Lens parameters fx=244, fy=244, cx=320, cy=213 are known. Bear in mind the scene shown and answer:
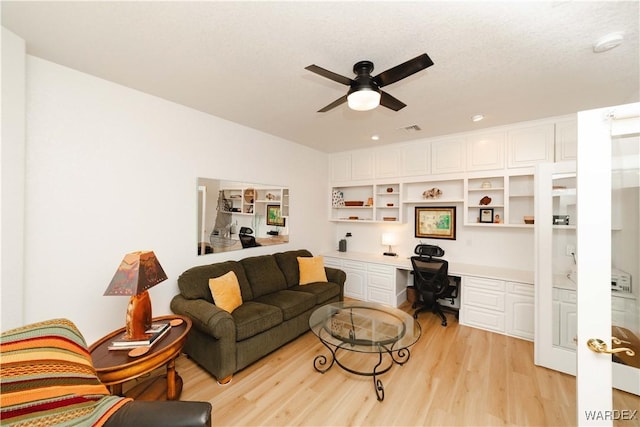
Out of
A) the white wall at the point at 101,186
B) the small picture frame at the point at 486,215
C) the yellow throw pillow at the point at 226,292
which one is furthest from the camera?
the small picture frame at the point at 486,215

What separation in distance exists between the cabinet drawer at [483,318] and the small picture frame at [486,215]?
1.24 meters

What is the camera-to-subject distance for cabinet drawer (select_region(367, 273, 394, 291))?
12.6ft

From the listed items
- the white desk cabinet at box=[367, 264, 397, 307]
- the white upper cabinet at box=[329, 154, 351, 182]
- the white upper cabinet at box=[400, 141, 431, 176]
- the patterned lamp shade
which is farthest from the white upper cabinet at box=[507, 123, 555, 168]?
the patterned lamp shade

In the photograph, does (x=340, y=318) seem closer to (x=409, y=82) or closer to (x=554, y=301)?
(x=554, y=301)

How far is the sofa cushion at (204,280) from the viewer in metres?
2.52

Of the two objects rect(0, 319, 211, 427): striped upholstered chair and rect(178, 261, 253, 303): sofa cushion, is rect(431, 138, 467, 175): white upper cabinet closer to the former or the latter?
rect(178, 261, 253, 303): sofa cushion

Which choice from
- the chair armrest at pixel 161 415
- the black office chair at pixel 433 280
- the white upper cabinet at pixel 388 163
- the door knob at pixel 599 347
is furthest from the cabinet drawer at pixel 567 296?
the chair armrest at pixel 161 415

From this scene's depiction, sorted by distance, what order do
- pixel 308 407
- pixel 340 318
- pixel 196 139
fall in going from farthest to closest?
pixel 196 139 < pixel 340 318 < pixel 308 407

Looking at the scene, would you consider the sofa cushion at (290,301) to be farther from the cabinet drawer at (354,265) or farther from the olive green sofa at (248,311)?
the cabinet drawer at (354,265)

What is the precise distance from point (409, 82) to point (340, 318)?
2.42 m

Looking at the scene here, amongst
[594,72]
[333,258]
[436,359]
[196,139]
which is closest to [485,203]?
[594,72]

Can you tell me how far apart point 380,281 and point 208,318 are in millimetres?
2673

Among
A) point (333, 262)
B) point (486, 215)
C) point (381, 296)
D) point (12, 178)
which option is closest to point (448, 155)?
point (486, 215)

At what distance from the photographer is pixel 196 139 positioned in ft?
9.30
